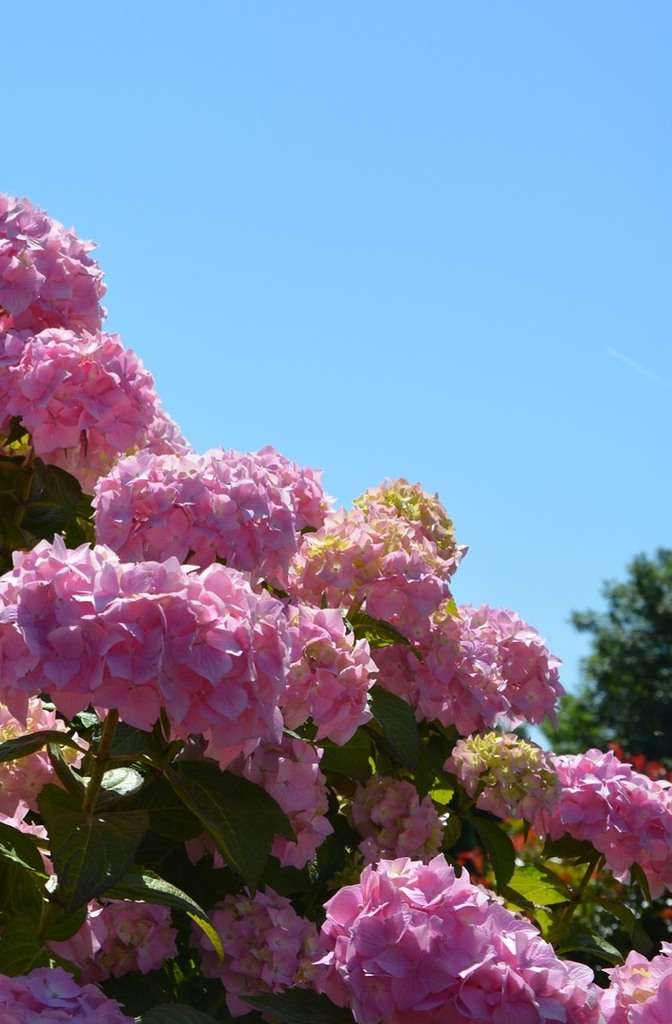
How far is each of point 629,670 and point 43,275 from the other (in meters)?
41.1

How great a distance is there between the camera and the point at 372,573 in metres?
3.33

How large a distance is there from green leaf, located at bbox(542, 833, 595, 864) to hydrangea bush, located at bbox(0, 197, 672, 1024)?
0.04ft

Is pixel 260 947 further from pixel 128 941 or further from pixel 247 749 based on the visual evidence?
pixel 247 749

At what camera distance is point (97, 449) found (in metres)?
3.43

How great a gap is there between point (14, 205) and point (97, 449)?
0.77 metres

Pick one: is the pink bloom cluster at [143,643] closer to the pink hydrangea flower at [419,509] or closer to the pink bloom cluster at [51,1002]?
the pink bloom cluster at [51,1002]

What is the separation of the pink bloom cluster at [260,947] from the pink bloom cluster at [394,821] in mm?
327

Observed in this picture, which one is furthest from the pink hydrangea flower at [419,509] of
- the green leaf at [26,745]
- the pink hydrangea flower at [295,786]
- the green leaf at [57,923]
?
the green leaf at [57,923]

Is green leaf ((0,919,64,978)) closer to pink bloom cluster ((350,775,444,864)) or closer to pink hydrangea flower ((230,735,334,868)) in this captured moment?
pink hydrangea flower ((230,735,334,868))

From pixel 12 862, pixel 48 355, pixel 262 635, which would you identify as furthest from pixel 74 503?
pixel 262 635

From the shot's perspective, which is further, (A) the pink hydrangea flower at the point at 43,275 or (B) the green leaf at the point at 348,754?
(A) the pink hydrangea flower at the point at 43,275

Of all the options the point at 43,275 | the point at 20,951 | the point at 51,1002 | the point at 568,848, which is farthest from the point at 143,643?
the point at 568,848

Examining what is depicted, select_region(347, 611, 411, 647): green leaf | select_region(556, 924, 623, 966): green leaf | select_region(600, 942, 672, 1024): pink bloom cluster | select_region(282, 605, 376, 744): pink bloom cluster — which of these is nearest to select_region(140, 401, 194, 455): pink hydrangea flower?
select_region(347, 611, 411, 647): green leaf

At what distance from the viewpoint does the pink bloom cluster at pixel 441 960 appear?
2096 millimetres
